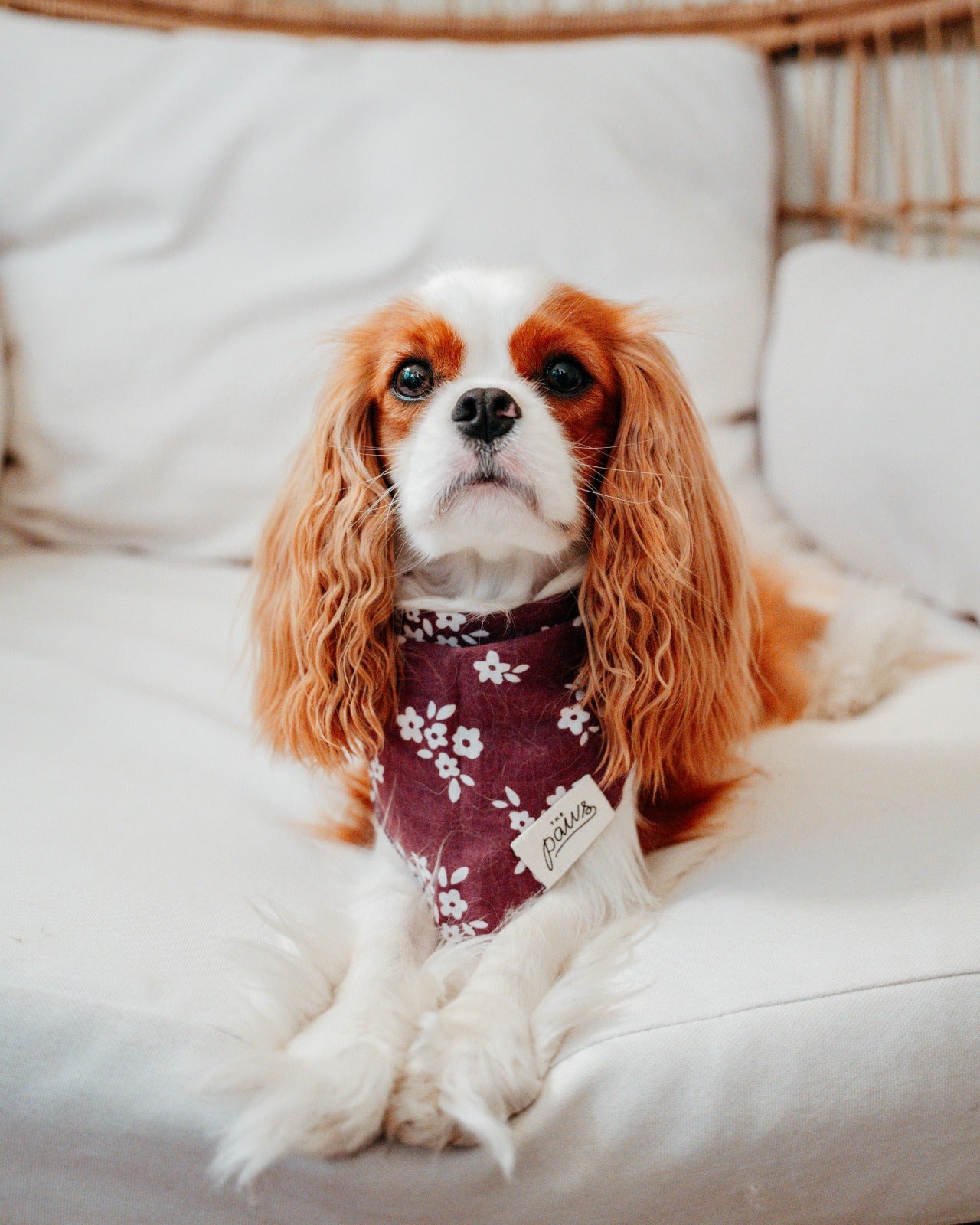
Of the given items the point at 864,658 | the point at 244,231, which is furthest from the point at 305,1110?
the point at 244,231

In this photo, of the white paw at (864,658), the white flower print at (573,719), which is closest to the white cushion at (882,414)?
the white paw at (864,658)

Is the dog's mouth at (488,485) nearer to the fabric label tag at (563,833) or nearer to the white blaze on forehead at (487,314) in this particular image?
the white blaze on forehead at (487,314)

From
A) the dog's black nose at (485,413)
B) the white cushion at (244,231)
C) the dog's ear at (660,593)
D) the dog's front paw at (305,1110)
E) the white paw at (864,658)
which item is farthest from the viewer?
the white cushion at (244,231)

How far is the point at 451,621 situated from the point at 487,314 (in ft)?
1.01

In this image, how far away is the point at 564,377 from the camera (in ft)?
3.48

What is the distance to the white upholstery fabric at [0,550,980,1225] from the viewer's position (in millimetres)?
802

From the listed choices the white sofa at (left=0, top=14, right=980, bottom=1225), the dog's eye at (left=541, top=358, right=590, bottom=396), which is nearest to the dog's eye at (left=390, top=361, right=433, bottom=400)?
the dog's eye at (left=541, top=358, right=590, bottom=396)

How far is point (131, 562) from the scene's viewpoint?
6.18 ft

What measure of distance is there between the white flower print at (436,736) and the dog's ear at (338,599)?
0.07 m

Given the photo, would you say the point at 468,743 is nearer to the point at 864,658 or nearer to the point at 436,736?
the point at 436,736

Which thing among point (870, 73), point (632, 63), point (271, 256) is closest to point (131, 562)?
point (271, 256)

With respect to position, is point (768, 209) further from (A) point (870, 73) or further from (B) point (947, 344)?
(B) point (947, 344)

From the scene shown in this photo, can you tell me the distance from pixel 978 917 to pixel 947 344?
35.8 inches

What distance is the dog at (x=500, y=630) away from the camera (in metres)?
0.99
